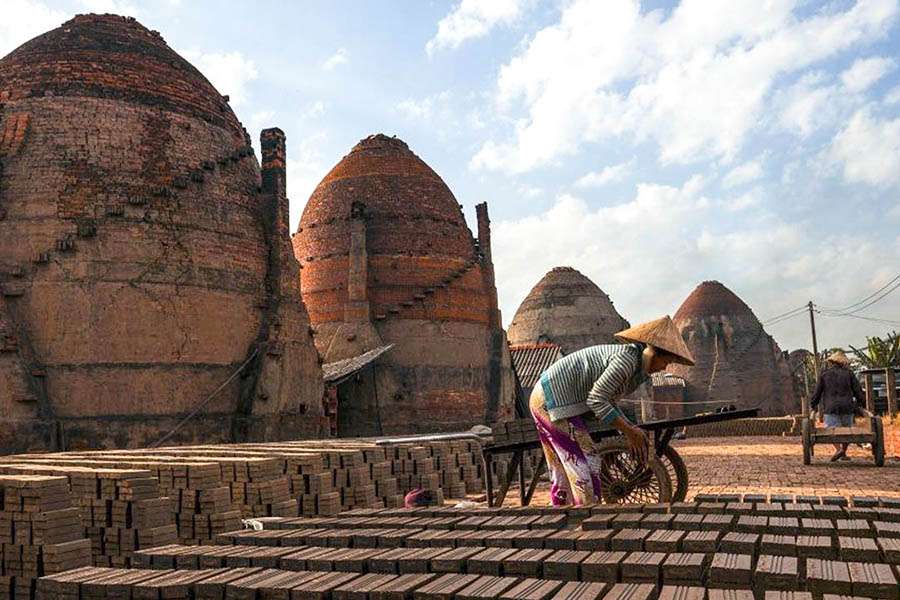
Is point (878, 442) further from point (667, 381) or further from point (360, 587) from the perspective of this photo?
point (667, 381)

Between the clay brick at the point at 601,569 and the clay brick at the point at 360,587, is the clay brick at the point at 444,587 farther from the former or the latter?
the clay brick at the point at 601,569

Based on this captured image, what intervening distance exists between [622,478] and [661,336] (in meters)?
1.47

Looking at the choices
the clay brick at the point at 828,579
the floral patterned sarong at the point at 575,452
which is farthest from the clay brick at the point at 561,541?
the floral patterned sarong at the point at 575,452

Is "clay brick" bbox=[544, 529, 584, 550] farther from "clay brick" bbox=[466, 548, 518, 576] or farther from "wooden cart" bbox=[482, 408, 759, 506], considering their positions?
"wooden cart" bbox=[482, 408, 759, 506]

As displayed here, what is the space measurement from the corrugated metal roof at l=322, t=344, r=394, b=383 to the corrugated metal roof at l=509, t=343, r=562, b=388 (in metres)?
9.80

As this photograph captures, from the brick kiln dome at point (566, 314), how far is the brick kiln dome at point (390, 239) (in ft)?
57.5

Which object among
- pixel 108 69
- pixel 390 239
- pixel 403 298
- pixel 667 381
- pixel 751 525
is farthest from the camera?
pixel 667 381

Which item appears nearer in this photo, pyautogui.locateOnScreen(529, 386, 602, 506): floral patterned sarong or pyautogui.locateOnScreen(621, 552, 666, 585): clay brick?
pyautogui.locateOnScreen(621, 552, 666, 585): clay brick

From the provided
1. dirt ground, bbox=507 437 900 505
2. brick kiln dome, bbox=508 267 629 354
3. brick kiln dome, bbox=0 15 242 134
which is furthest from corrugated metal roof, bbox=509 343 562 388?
brick kiln dome, bbox=0 15 242 134

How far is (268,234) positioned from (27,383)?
5816 mm

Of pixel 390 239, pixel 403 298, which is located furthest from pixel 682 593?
pixel 390 239

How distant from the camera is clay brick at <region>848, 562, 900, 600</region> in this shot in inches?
122

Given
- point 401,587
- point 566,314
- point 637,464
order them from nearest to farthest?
point 401,587 → point 637,464 → point 566,314

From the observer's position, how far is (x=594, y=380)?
639 cm
